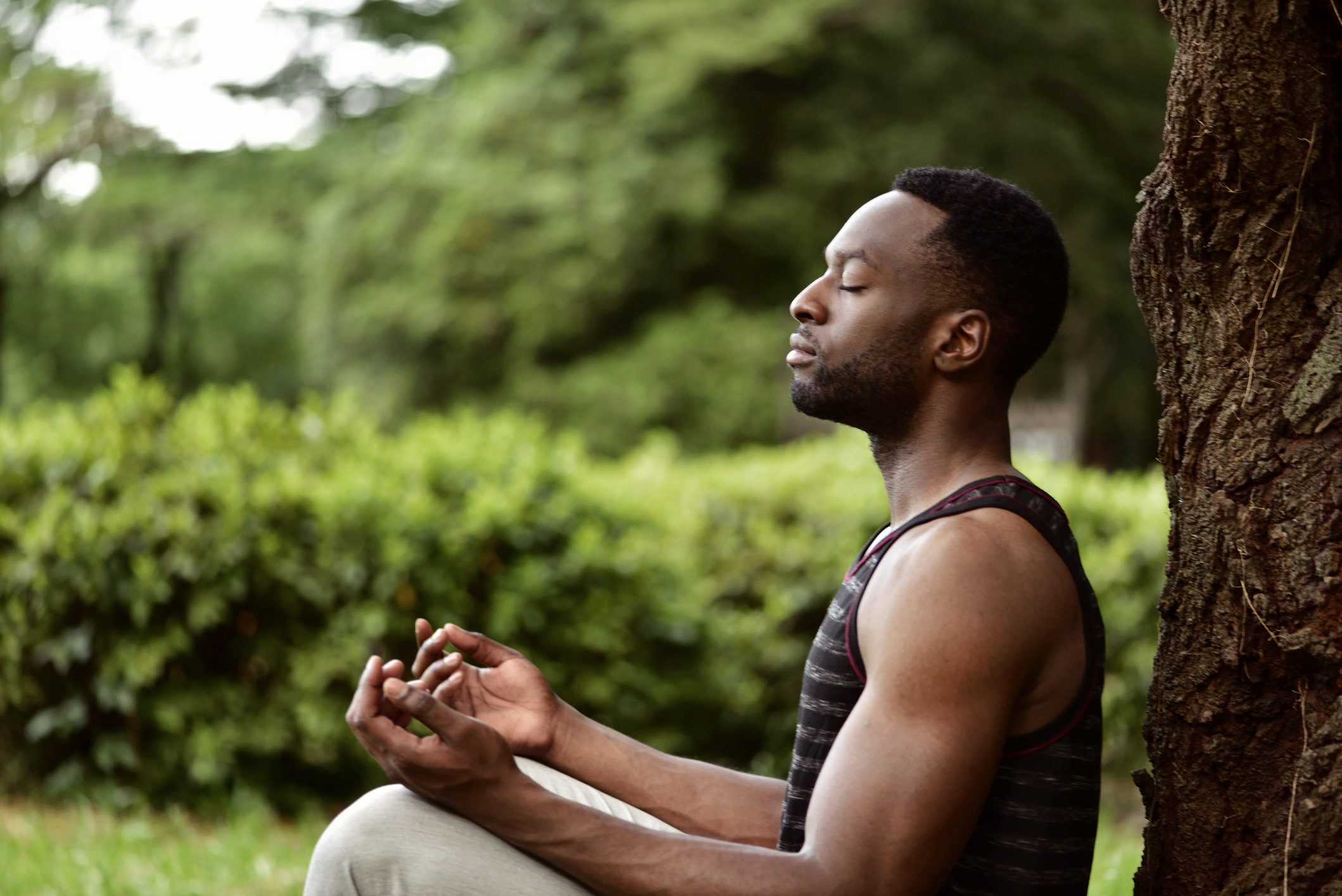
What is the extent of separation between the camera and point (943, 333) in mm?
2090

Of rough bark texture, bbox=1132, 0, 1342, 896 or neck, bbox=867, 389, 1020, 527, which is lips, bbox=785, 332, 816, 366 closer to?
neck, bbox=867, 389, 1020, 527

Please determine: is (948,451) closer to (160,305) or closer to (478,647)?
(478,647)

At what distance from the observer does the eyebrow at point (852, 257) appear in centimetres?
214

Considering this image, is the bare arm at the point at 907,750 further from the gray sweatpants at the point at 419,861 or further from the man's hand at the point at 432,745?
the gray sweatpants at the point at 419,861

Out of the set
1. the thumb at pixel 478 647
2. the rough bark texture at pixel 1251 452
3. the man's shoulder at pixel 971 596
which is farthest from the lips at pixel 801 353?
the thumb at pixel 478 647

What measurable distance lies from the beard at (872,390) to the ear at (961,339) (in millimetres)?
45

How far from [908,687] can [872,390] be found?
0.57m

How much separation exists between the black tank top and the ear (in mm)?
197

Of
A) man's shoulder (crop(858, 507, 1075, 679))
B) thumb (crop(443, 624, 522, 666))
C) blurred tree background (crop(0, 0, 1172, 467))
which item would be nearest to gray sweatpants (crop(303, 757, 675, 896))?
thumb (crop(443, 624, 522, 666))

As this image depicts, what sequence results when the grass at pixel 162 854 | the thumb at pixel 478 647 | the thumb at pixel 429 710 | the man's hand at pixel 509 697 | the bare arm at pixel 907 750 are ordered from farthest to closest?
1. the grass at pixel 162 854
2. the man's hand at pixel 509 697
3. the thumb at pixel 478 647
4. the thumb at pixel 429 710
5. the bare arm at pixel 907 750

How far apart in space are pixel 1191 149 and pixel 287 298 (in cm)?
2233

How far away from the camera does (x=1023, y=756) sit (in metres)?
1.91

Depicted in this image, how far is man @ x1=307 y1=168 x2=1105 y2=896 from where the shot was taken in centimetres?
176

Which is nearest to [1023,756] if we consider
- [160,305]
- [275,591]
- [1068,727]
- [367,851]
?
[1068,727]
